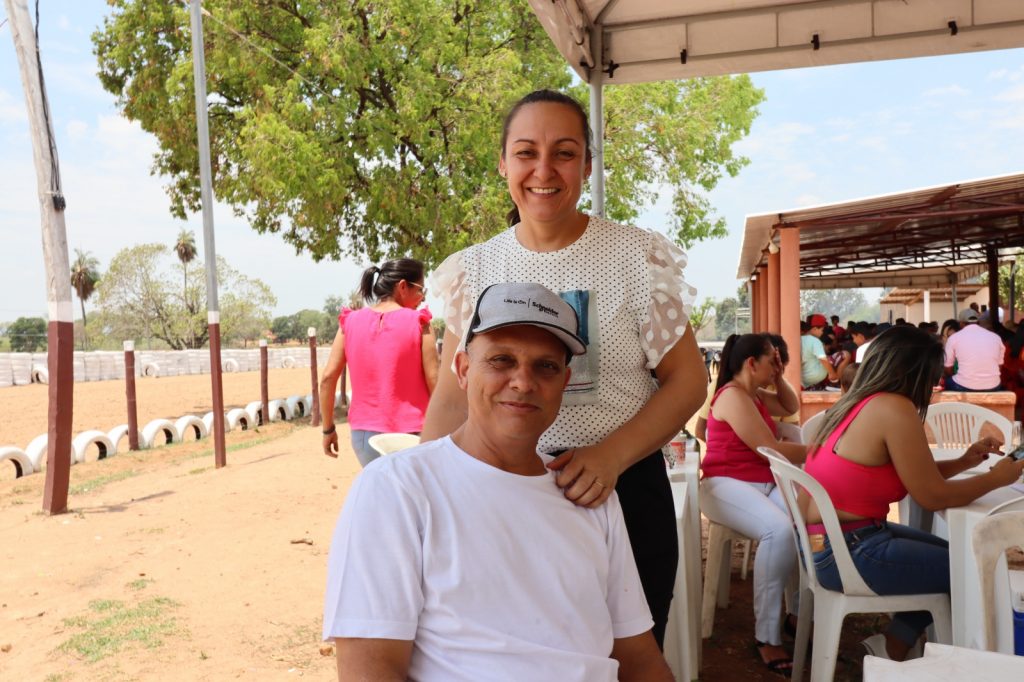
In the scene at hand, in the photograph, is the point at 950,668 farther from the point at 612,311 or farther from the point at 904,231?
the point at 904,231

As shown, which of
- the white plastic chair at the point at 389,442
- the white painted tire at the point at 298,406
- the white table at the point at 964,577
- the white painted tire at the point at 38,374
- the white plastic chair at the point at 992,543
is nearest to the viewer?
the white plastic chair at the point at 992,543

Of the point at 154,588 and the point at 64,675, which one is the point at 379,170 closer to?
the point at 154,588

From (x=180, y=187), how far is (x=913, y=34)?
51.7 ft

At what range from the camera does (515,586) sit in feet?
5.04

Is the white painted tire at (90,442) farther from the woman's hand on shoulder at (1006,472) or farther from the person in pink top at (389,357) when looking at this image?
the woman's hand on shoulder at (1006,472)

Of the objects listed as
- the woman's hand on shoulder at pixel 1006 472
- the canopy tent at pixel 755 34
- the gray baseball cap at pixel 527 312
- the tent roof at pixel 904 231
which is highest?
the canopy tent at pixel 755 34

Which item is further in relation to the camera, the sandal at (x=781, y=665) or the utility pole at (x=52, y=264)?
the utility pole at (x=52, y=264)

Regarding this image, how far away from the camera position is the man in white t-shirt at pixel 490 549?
148cm

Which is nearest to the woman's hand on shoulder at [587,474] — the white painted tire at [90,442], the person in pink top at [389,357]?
the person in pink top at [389,357]

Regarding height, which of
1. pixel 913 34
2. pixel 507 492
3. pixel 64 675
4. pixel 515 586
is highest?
pixel 913 34

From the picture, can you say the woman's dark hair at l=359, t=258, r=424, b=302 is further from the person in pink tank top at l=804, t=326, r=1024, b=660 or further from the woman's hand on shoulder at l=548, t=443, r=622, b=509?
the woman's hand on shoulder at l=548, t=443, r=622, b=509

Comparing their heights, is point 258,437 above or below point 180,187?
below

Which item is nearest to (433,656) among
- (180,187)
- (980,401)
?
(980,401)

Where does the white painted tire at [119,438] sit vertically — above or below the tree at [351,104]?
below
